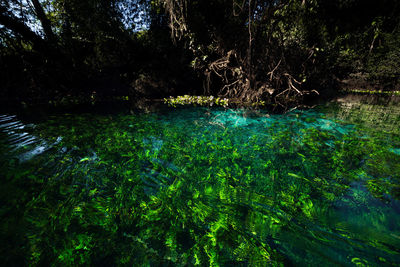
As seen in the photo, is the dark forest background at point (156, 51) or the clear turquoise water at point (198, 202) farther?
the dark forest background at point (156, 51)

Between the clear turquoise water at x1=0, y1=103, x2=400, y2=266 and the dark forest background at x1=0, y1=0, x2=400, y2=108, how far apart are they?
6485 millimetres

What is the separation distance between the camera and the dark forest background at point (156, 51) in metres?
8.74

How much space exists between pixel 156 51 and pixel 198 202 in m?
12.5

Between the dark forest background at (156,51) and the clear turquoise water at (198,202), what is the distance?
6485 mm

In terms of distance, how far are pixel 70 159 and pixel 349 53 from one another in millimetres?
23992

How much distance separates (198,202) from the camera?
1.78m

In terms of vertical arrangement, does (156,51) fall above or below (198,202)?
above

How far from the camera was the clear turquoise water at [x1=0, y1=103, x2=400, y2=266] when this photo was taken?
1.27 metres

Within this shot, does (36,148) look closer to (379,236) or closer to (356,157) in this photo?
(379,236)

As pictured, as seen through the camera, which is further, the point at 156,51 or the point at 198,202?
the point at 156,51

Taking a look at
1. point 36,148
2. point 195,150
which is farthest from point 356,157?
point 36,148

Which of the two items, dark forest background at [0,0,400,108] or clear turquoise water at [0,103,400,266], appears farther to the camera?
dark forest background at [0,0,400,108]

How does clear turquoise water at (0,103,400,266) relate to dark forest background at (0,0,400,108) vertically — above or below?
below

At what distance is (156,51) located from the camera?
11.8 metres
